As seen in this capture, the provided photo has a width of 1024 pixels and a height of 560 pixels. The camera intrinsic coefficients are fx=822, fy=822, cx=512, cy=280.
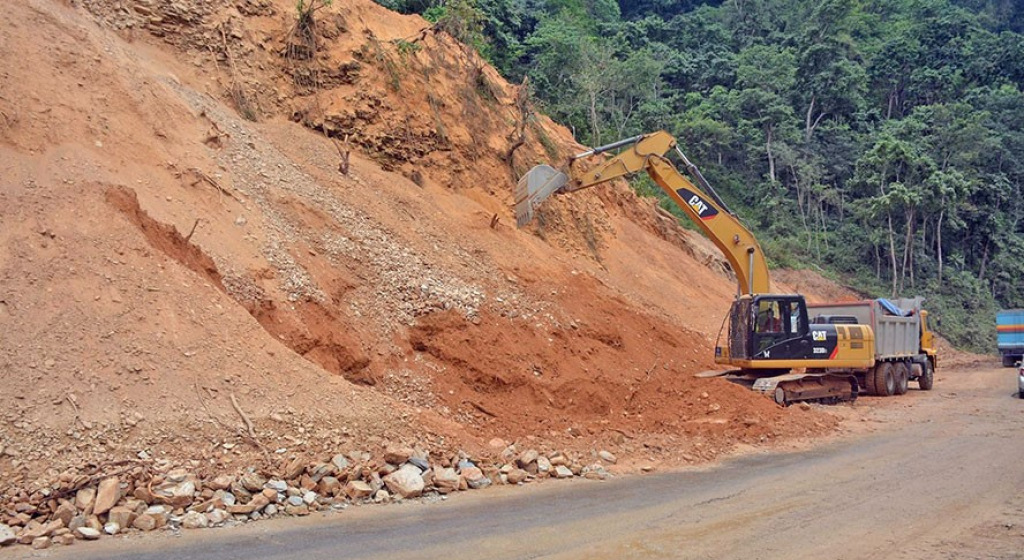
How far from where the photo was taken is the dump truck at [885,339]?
19062 mm

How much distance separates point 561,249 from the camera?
2011 cm

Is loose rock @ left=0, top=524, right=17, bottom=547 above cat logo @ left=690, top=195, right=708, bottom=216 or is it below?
below

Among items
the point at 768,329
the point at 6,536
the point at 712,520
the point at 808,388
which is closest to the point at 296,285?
the point at 6,536

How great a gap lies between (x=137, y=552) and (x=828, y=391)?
46.5ft

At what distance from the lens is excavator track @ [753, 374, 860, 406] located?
1563 centimetres

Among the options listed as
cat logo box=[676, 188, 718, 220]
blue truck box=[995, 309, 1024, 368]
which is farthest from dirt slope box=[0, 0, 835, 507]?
blue truck box=[995, 309, 1024, 368]

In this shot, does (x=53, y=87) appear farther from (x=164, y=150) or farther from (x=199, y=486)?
(x=199, y=486)

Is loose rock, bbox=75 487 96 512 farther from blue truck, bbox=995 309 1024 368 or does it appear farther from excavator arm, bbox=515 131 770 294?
blue truck, bbox=995 309 1024 368

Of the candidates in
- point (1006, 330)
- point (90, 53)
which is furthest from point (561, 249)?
point (1006, 330)

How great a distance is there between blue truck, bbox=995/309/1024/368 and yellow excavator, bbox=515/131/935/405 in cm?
1293

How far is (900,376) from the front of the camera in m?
19.8

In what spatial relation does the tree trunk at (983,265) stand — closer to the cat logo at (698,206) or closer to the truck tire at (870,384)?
the truck tire at (870,384)

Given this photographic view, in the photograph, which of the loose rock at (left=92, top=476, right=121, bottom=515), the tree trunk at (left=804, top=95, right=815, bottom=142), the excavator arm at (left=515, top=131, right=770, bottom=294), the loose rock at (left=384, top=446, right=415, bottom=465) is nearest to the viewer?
the loose rock at (left=92, top=476, right=121, bottom=515)

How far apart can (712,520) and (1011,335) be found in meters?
24.2
